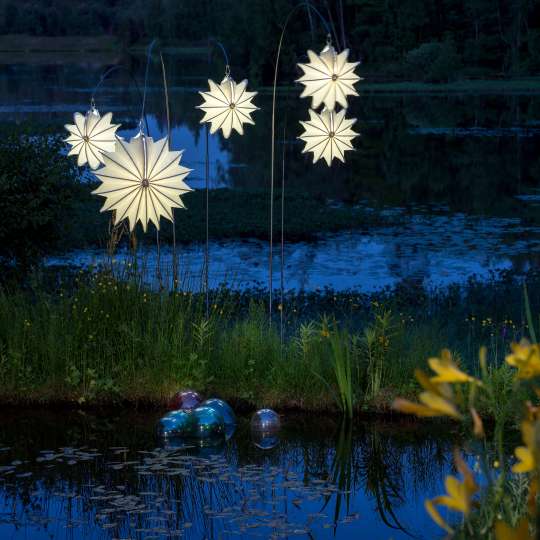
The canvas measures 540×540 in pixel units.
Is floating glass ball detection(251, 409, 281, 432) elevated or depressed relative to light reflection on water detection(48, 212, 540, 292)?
depressed

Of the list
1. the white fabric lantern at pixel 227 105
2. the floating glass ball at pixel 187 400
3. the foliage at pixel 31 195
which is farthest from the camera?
the foliage at pixel 31 195

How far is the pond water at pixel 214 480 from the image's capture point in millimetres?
5000

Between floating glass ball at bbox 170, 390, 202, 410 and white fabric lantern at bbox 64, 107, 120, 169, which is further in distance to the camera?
white fabric lantern at bbox 64, 107, 120, 169

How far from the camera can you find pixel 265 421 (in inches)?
250

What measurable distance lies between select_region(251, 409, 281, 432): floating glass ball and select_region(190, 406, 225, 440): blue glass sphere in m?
0.20

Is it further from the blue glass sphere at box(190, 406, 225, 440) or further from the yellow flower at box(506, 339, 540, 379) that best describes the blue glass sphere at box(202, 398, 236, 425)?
the yellow flower at box(506, 339, 540, 379)

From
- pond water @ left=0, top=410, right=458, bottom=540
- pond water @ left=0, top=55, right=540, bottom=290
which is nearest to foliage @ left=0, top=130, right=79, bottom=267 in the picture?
pond water @ left=0, top=55, right=540, bottom=290

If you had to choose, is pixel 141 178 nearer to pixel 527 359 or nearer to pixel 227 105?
pixel 227 105

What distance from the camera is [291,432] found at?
6.48 metres

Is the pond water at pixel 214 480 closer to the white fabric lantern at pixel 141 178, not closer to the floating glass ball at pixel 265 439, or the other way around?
the floating glass ball at pixel 265 439

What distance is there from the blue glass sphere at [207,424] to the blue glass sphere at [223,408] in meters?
0.06

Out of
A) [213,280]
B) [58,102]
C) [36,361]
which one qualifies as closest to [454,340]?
[36,361]

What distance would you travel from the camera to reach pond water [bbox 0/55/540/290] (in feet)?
43.0

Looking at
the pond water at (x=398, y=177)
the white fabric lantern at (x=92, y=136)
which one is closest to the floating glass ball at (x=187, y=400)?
the white fabric lantern at (x=92, y=136)
